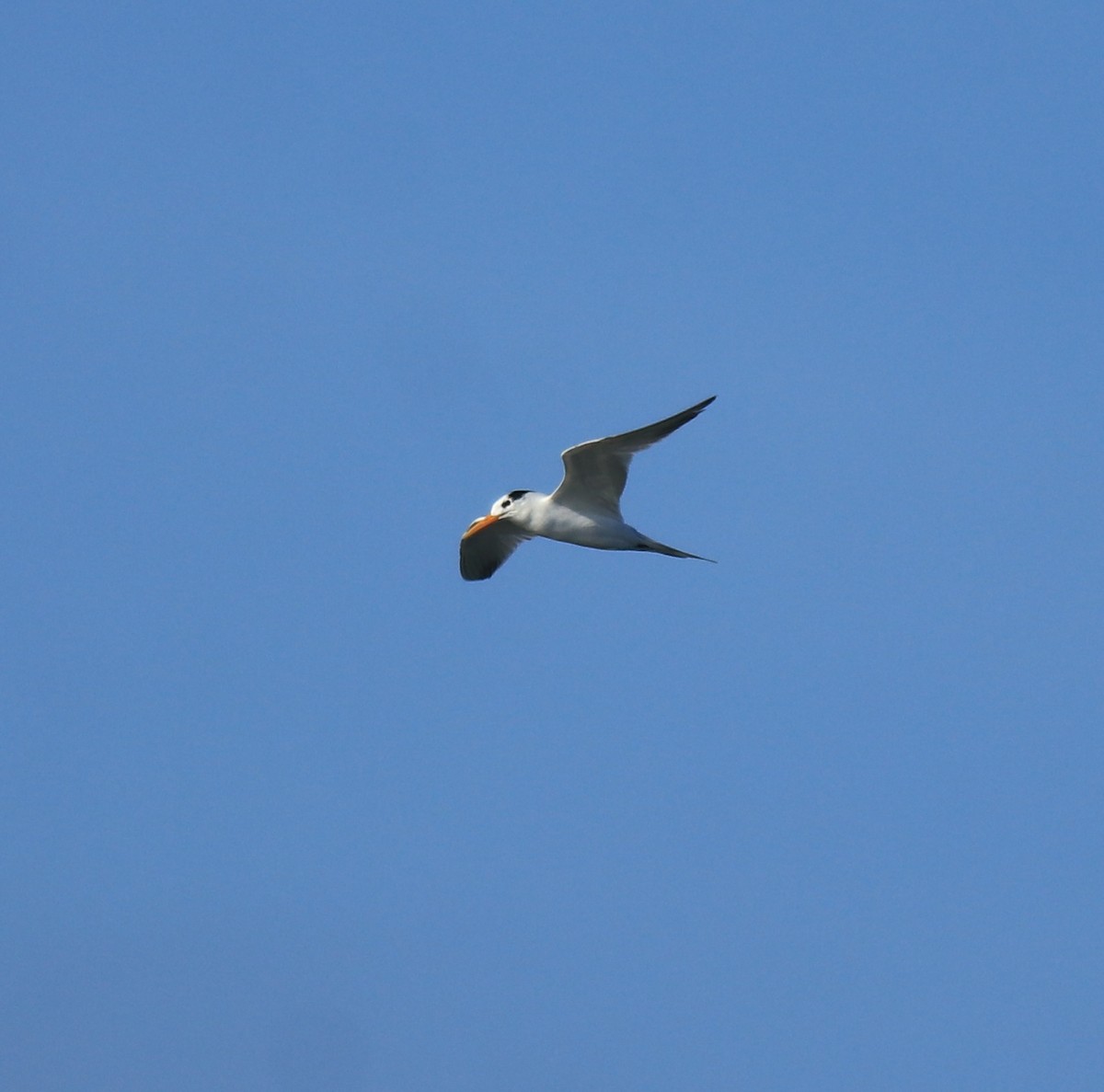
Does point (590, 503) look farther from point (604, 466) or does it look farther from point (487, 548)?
point (487, 548)

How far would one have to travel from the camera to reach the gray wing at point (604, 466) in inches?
808

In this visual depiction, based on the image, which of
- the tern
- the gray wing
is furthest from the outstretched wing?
the gray wing

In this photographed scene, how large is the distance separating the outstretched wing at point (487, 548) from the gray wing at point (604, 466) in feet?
7.90

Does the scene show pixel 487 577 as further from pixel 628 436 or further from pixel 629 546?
pixel 628 436

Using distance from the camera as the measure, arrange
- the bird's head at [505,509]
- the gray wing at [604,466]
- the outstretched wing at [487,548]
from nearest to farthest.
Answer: the gray wing at [604,466], the bird's head at [505,509], the outstretched wing at [487,548]

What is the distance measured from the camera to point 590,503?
2234 cm

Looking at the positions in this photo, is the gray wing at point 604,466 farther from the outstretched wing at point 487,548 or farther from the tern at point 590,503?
the outstretched wing at point 487,548

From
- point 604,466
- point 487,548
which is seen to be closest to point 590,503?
point 604,466

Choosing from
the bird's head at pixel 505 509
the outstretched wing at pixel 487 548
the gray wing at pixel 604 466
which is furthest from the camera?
the outstretched wing at pixel 487 548

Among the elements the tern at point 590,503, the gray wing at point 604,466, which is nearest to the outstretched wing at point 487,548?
the tern at point 590,503

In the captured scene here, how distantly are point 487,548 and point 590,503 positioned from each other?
10.2 feet

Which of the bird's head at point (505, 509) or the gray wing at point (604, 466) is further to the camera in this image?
the bird's head at point (505, 509)

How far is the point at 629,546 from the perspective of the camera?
73.3 feet

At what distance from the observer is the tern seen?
2091cm
